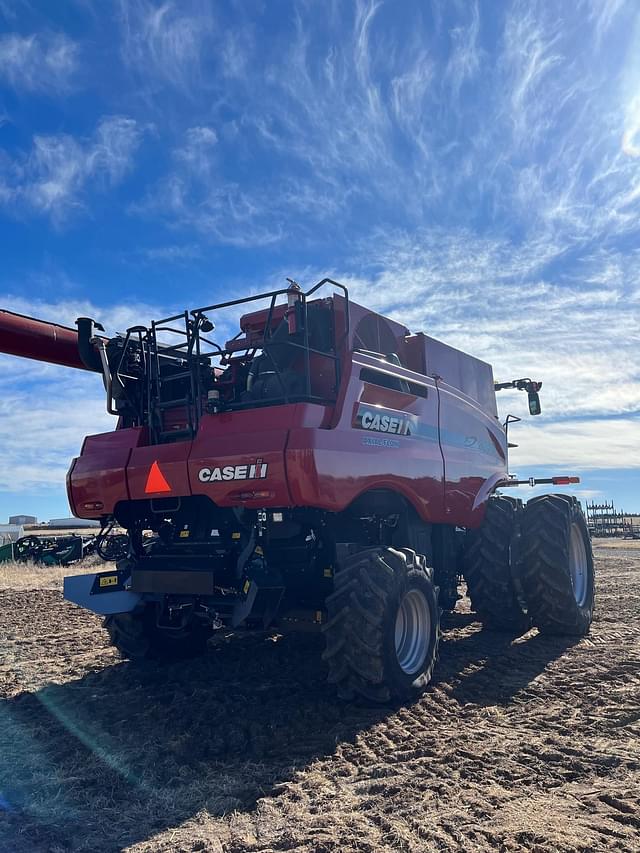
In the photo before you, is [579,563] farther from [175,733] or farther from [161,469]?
[175,733]

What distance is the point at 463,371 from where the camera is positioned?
851cm

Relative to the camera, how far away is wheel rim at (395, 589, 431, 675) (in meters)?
5.53

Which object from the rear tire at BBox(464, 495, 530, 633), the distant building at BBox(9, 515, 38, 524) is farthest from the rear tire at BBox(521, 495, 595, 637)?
the distant building at BBox(9, 515, 38, 524)

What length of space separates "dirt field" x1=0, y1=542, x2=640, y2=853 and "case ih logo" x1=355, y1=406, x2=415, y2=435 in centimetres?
220

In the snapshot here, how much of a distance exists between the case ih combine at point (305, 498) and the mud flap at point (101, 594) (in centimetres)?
2

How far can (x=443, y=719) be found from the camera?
4.89 metres

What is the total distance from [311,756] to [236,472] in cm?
213

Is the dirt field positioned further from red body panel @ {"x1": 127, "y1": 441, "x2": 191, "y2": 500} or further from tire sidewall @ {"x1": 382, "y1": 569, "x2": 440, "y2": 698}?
red body panel @ {"x1": 127, "y1": 441, "x2": 191, "y2": 500}

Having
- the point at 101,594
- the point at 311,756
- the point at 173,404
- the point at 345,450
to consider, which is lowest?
the point at 311,756

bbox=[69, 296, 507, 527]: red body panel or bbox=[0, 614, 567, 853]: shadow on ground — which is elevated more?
bbox=[69, 296, 507, 527]: red body panel

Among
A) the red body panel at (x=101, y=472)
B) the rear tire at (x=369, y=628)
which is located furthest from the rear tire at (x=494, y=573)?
the red body panel at (x=101, y=472)

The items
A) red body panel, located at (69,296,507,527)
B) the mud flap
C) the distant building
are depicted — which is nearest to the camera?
red body panel, located at (69,296,507,527)

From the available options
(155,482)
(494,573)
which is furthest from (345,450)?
(494,573)

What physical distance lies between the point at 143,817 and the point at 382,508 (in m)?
3.38
